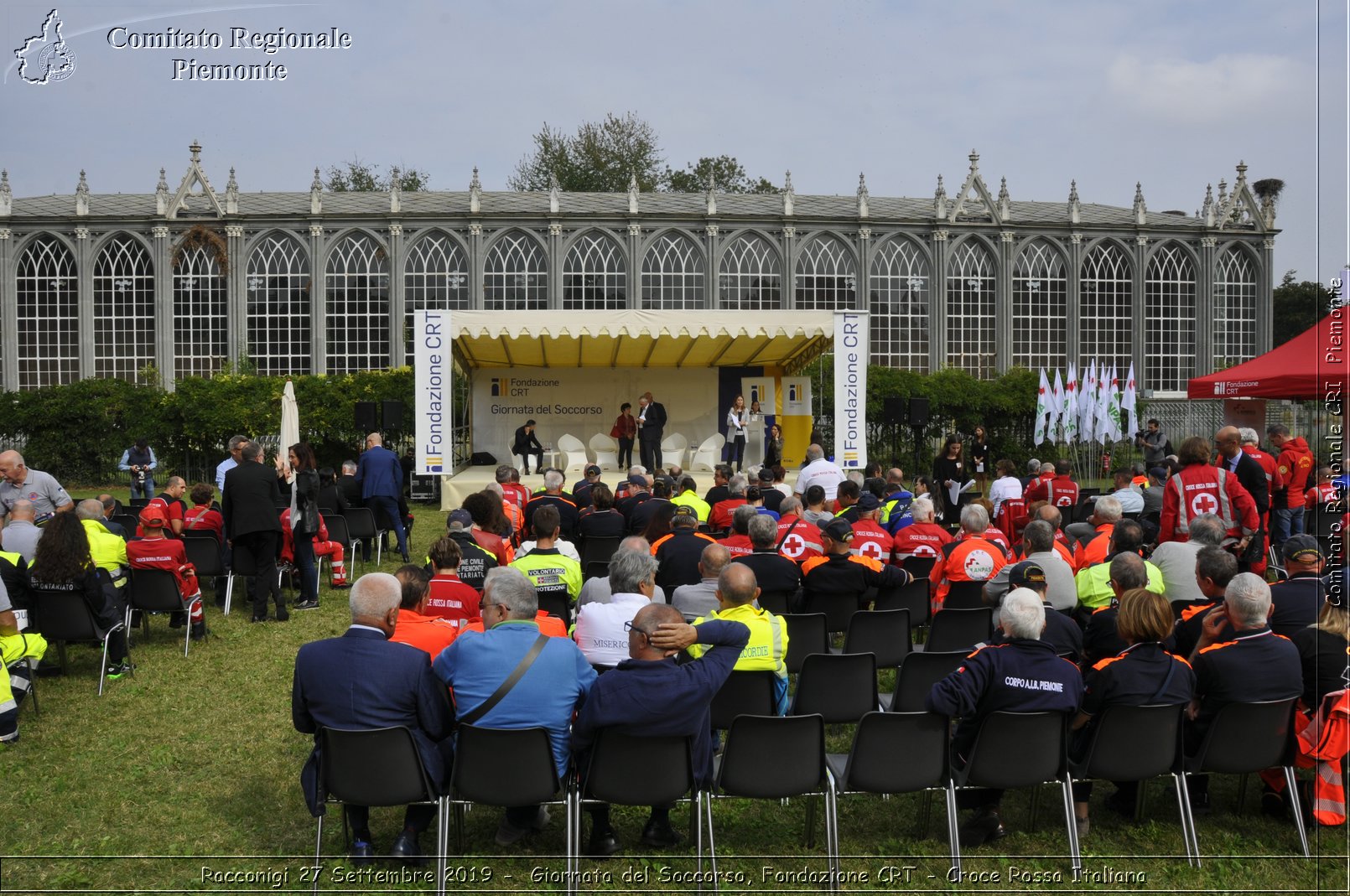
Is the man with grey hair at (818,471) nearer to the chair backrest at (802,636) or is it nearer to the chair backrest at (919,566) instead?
the chair backrest at (919,566)

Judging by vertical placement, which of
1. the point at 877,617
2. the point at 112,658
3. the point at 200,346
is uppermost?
the point at 200,346

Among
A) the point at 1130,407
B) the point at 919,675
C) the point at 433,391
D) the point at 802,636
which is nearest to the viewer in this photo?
the point at 919,675

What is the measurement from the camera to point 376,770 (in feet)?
13.1

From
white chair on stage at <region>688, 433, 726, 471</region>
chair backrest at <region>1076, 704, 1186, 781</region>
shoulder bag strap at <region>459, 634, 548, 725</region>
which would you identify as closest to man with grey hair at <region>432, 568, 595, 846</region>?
shoulder bag strap at <region>459, 634, 548, 725</region>

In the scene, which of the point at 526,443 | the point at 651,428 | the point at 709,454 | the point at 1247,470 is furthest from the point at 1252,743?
the point at 709,454

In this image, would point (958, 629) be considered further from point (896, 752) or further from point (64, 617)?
point (64, 617)

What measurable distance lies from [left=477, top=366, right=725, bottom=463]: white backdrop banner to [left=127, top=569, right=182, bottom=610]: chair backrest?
1320 cm

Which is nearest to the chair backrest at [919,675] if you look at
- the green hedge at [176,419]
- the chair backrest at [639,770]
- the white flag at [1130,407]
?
the chair backrest at [639,770]

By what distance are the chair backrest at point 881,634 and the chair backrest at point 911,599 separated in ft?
2.53

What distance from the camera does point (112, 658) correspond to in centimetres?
732

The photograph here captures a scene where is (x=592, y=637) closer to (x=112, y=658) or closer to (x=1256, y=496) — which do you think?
(x=112, y=658)

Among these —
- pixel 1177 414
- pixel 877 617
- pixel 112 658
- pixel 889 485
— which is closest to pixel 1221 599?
pixel 877 617

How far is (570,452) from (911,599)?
12846 millimetres

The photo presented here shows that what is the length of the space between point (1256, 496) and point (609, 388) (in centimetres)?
1433
